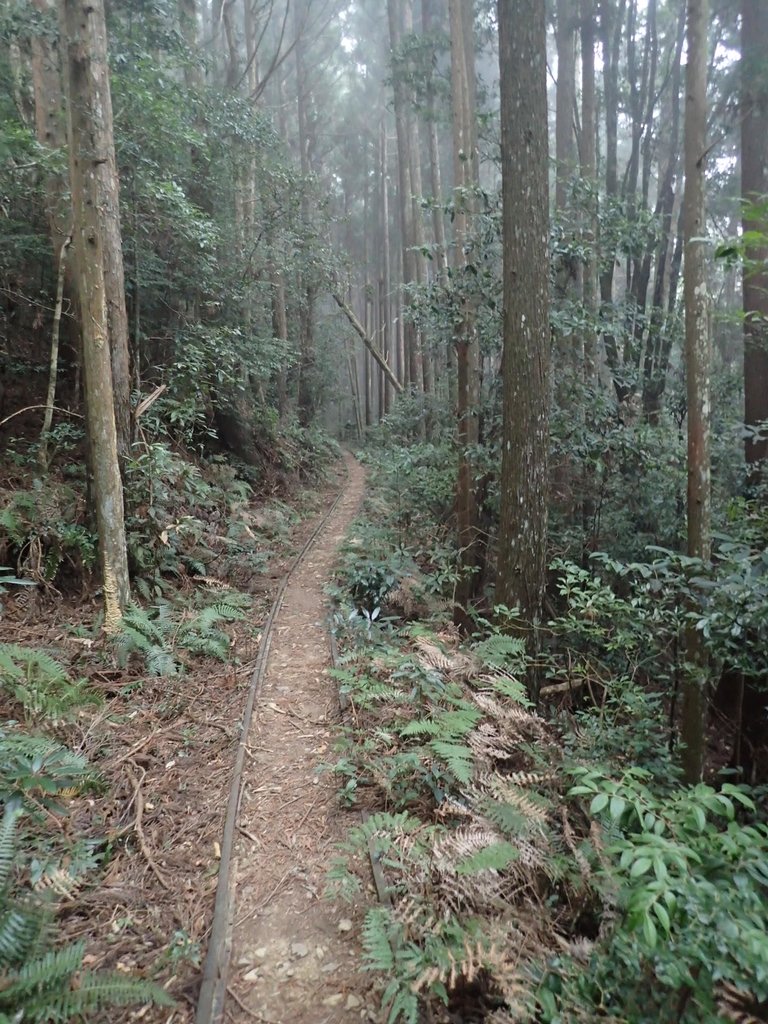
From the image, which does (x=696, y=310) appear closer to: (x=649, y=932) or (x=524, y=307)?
(x=524, y=307)

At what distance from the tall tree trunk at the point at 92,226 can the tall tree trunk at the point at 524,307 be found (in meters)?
4.38

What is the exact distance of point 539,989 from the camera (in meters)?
2.53

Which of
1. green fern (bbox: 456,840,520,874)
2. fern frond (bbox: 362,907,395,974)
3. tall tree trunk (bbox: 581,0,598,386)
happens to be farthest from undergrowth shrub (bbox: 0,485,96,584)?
tall tree trunk (bbox: 581,0,598,386)

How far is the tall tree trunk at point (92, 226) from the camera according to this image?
6.29 meters

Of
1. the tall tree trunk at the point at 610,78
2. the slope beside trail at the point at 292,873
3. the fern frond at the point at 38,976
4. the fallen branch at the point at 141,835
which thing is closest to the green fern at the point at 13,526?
the slope beside trail at the point at 292,873

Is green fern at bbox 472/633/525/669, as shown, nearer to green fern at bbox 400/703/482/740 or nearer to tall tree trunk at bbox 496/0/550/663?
tall tree trunk at bbox 496/0/550/663

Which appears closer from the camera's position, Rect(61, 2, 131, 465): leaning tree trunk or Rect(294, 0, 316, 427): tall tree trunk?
Rect(61, 2, 131, 465): leaning tree trunk

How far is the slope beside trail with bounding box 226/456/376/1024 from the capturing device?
2.85 m

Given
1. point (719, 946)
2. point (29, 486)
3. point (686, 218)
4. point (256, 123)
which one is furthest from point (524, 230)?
point (256, 123)

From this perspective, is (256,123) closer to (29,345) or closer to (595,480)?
(29,345)

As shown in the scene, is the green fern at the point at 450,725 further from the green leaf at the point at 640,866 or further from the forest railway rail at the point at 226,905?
the green leaf at the point at 640,866

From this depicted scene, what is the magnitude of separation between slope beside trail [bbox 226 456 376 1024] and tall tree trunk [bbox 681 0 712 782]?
3469 millimetres

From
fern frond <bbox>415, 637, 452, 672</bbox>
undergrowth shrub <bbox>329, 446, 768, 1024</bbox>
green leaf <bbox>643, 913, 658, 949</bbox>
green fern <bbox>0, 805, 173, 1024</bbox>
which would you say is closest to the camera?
green leaf <bbox>643, 913, 658, 949</bbox>

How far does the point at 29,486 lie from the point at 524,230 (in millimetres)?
7523
